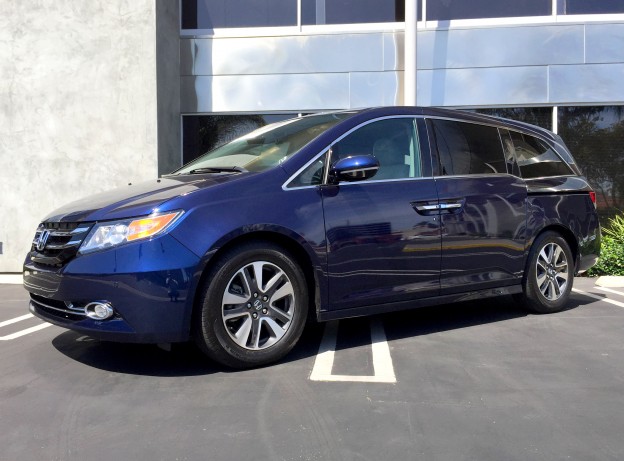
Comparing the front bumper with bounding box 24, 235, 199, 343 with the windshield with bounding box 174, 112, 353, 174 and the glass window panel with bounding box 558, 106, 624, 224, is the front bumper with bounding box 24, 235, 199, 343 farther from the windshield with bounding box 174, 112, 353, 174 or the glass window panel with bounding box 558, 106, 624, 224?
the glass window panel with bounding box 558, 106, 624, 224

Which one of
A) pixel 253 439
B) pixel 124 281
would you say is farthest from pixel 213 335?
pixel 253 439

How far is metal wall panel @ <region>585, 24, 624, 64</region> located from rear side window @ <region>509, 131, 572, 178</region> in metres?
4.70

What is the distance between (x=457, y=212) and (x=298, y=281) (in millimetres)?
1492

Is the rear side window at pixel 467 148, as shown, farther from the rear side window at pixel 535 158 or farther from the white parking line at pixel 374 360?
the white parking line at pixel 374 360

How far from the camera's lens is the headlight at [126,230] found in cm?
324

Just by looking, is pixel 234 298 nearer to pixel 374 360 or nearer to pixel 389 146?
pixel 374 360

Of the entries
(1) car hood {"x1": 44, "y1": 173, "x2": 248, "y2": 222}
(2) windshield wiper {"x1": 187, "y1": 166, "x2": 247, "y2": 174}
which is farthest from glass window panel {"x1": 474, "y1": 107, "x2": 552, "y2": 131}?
(1) car hood {"x1": 44, "y1": 173, "x2": 248, "y2": 222}

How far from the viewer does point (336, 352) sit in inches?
156

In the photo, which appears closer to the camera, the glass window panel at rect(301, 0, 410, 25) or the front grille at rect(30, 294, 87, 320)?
the front grille at rect(30, 294, 87, 320)

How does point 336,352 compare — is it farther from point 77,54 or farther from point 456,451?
point 77,54

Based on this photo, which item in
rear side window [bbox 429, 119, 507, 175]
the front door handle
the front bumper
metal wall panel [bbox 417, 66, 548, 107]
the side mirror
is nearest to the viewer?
the front bumper

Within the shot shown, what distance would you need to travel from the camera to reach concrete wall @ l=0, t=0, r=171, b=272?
8.56m

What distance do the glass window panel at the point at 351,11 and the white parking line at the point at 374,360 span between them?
651 cm

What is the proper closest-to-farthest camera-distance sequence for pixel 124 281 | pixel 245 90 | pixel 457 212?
1. pixel 124 281
2. pixel 457 212
3. pixel 245 90
